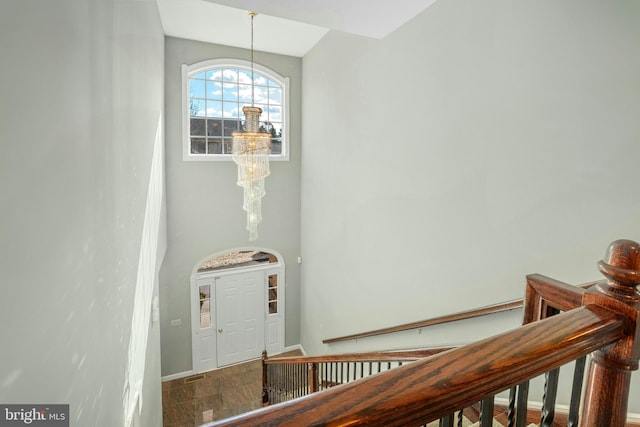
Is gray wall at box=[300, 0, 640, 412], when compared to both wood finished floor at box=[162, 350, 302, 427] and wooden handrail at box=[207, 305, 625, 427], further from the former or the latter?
wood finished floor at box=[162, 350, 302, 427]

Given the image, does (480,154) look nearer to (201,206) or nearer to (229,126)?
(201,206)

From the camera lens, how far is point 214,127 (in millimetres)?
6426

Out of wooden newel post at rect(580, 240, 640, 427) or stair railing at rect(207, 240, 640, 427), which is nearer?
stair railing at rect(207, 240, 640, 427)

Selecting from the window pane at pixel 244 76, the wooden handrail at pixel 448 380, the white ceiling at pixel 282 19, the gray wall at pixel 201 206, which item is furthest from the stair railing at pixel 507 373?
the window pane at pixel 244 76

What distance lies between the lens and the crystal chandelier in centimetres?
470

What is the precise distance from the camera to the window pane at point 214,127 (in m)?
6.38

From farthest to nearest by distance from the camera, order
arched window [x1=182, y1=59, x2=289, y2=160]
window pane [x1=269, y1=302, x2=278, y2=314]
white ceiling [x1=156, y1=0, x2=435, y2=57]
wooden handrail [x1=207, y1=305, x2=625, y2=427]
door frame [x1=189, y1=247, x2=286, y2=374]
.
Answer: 1. window pane [x1=269, y1=302, x2=278, y2=314]
2. door frame [x1=189, y1=247, x2=286, y2=374]
3. arched window [x1=182, y1=59, x2=289, y2=160]
4. white ceiling [x1=156, y1=0, x2=435, y2=57]
5. wooden handrail [x1=207, y1=305, x2=625, y2=427]

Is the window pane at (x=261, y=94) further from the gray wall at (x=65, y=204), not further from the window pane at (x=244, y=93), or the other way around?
the gray wall at (x=65, y=204)

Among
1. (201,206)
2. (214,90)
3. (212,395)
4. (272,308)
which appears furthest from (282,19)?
(212,395)

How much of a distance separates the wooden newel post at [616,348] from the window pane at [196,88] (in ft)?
21.1

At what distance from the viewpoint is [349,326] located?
509 cm

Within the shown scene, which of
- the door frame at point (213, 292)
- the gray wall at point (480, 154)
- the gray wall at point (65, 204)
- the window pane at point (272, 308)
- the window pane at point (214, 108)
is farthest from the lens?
the window pane at point (272, 308)

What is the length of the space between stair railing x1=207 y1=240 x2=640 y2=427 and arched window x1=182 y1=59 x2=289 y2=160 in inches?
241

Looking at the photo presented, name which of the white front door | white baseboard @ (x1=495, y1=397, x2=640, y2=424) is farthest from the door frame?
white baseboard @ (x1=495, y1=397, x2=640, y2=424)
